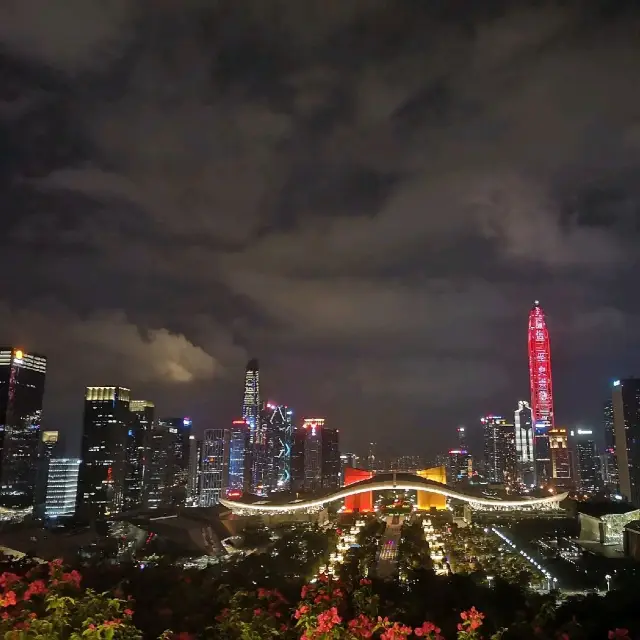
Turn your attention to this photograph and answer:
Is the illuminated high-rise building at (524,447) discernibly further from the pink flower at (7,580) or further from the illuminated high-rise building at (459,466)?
the pink flower at (7,580)

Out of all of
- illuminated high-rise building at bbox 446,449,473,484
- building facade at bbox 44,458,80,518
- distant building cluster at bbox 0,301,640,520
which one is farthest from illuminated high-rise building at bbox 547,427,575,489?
building facade at bbox 44,458,80,518

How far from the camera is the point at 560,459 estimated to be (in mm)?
63906

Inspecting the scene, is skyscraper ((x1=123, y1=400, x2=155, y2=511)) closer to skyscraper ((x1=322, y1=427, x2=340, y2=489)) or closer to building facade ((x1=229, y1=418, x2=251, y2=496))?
building facade ((x1=229, y1=418, x2=251, y2=496))

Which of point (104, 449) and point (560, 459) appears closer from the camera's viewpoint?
point (104, 449)

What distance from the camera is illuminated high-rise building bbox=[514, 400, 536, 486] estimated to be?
2739 inches

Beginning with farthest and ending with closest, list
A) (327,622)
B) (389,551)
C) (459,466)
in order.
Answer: (459,466) < (389,551) < (327,622)

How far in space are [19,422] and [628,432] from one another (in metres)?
47.0

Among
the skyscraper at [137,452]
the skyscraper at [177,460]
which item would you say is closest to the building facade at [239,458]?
the skyscraper at [177,460]

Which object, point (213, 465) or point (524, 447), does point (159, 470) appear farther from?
point (524, 447)

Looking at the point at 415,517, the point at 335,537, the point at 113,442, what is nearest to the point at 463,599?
the point at 335,537

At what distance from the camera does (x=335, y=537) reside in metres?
26.7

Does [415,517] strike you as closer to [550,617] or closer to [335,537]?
[335,537]

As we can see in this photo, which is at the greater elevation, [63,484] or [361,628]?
[63,484]

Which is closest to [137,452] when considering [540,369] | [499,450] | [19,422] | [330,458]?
[19,422]
